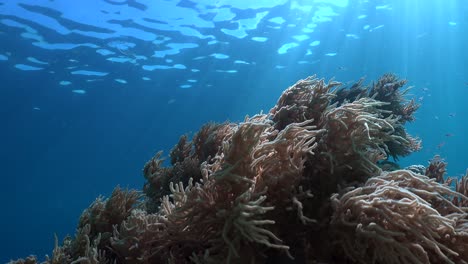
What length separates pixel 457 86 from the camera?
52344 mm

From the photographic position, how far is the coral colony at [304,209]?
262 centimetres

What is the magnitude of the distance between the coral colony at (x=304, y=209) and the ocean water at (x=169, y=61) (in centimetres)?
1033

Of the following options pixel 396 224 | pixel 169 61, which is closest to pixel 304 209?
pixel 396 224

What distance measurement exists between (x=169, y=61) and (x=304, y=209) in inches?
1055

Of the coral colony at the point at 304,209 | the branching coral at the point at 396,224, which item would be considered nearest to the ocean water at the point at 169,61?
the coral colony at the point at 304,209

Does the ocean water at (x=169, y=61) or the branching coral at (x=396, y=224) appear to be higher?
the ocean water at (x=169, y=61)

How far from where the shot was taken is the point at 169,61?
94.0 feet

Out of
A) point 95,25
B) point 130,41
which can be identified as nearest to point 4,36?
point 95,25

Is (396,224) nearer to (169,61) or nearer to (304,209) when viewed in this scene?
(304,209)

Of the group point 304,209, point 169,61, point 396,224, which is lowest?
point 396,224

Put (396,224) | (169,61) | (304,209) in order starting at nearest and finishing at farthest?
1. (396,224)
2. (304,209)
3. (169,61)

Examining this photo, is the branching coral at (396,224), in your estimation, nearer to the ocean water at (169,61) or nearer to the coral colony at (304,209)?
the coral colony at (304,209)

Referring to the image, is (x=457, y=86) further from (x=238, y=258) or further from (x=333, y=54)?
(x=238, y=258)

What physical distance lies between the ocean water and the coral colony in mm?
10334
